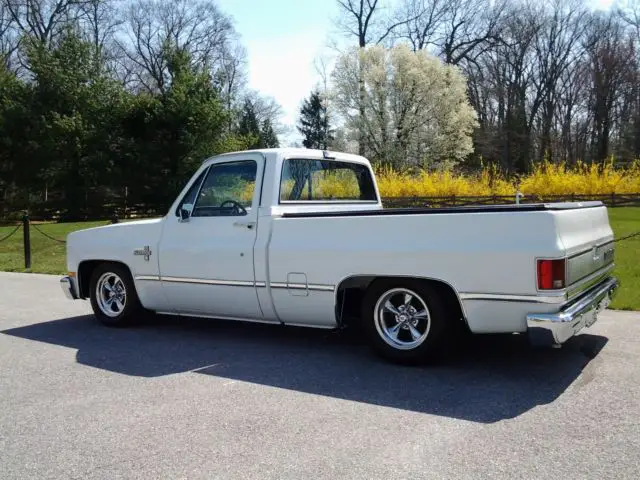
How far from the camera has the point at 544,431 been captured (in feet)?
12.5

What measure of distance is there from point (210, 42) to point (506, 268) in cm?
5219

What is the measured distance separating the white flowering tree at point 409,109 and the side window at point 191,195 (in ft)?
119

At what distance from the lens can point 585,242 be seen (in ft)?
16.5

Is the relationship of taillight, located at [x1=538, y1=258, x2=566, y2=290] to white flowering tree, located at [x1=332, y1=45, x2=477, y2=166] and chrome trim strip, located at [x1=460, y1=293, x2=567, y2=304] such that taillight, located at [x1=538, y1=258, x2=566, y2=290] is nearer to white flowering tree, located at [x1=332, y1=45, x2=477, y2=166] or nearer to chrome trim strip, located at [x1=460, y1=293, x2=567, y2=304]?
chrome trim strip, located at [x1=460, y1=293, x2=567, y2=304]

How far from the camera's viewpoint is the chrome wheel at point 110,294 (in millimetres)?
7297

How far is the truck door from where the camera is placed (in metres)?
6.00

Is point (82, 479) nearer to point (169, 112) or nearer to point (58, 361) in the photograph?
point (58, 361)

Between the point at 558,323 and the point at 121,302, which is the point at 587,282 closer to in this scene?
the point at 558,323

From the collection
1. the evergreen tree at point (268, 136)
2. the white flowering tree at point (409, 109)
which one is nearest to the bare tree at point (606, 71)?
the white flowering tree at point (409, 109)

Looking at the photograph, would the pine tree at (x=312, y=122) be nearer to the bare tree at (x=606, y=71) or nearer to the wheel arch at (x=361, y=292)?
the bare tree at (x=606, y=71)

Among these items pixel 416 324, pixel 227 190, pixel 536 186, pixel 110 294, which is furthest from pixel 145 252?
pixel 536 186

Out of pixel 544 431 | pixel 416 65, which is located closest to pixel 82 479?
pixel 544 431

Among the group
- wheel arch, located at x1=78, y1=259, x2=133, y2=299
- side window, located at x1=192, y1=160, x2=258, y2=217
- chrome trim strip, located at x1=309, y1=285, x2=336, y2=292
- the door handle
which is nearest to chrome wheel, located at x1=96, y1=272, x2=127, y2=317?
wheel arch, located at x1=78, y1=259, x2=133, y2=299

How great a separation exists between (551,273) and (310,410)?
1989 mm
